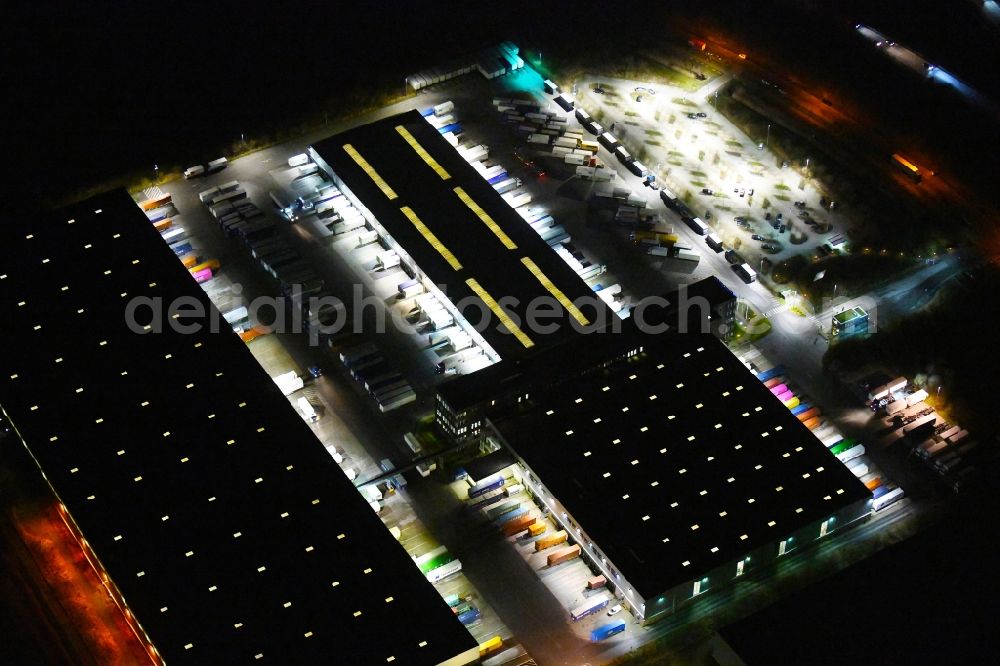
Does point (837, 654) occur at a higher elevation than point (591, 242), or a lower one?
lower

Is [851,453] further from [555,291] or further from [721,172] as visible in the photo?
[721,172]

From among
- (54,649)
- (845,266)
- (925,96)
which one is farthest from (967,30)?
(54,649)

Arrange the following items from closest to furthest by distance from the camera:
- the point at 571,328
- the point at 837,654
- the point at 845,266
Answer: the point at 837,654, the point at 571,328, the point at 845,266

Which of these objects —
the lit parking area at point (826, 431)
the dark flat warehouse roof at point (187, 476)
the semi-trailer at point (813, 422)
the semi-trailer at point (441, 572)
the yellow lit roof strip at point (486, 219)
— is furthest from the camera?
the yellow lit roof strip at point (486, 219)

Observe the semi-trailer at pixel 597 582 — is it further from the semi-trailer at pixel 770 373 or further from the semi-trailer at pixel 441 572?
the semi-trailer at pixel 770 373

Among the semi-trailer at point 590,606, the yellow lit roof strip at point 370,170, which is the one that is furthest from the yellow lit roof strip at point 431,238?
the semi-trailer at point 590,606

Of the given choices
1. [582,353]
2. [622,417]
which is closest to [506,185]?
[582,353]

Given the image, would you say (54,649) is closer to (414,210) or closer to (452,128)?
(414,210)
